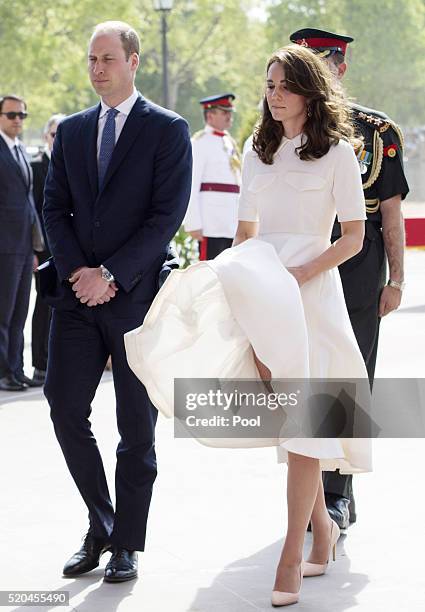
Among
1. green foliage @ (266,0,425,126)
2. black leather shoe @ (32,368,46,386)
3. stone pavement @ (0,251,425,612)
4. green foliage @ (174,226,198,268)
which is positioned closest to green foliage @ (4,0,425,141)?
green foliage @ (266,0,425,126)

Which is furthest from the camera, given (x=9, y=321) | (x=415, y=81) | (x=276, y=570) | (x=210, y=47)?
(x=415, y=81)

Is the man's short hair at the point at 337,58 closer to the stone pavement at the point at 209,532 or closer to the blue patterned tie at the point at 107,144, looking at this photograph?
the blue patterned tie at the point at 107,144

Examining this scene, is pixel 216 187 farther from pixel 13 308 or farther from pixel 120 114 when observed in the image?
pixel 120 114

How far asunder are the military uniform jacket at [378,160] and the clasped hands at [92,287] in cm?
129

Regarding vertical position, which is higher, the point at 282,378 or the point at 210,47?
the point at 210,47

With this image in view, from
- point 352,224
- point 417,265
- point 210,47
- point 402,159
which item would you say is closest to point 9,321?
point 402,159

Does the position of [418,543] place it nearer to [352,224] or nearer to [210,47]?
[352,224]

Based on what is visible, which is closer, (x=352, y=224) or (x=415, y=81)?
(x=352, y=224)

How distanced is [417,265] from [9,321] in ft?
34.9

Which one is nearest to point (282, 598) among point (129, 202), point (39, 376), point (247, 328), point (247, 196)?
point (247, 328)

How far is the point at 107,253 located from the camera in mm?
4809

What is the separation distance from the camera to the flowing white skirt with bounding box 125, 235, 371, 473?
421 centimetres

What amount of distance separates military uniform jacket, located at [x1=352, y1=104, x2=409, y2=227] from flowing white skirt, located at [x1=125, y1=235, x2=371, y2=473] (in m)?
0.98

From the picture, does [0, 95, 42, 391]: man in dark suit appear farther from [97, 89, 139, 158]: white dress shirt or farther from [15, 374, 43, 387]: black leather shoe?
[97, 89, 139, 158]: white dress shirt
